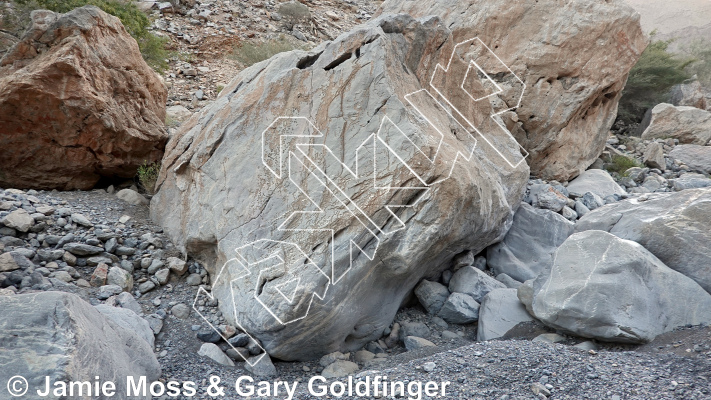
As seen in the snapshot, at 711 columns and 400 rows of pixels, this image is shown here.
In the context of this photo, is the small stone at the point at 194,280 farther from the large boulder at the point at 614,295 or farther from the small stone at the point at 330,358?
the large boulder at the point at 614,295

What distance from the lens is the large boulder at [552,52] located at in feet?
18.7

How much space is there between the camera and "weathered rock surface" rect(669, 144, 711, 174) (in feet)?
23.6

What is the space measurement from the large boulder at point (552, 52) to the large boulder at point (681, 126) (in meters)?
3.21

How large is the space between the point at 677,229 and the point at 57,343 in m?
4.01

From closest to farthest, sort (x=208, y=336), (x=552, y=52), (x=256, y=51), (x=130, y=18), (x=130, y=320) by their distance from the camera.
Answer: (x=130, y=320), (x=208, y=336), (x=552, y=52), (x=130, y=18), (x=256, y=51)

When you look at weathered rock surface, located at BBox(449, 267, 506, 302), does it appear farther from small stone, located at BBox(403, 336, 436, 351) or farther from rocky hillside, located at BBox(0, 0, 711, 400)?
small stone, located at BBox(403, 336, 436, 351)

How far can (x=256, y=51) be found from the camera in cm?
904

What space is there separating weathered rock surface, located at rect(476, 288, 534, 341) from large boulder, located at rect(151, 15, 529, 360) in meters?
0.47

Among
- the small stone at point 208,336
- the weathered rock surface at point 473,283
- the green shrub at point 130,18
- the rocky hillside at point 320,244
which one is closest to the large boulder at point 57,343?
the rocky hillside at point 320,244

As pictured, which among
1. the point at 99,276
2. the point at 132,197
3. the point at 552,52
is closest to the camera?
the point at 99,276

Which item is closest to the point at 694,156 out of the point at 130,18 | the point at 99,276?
the point at 99,276

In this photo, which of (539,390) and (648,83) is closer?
(539,390)
